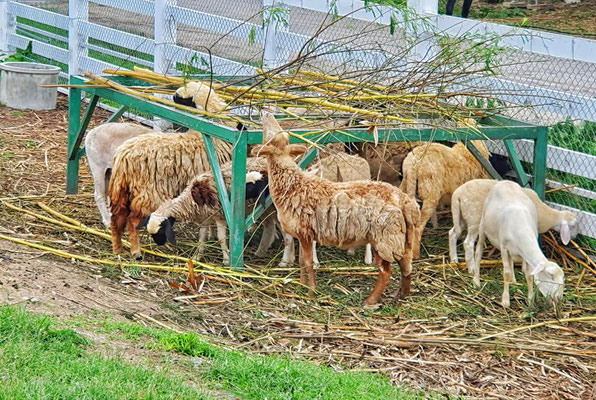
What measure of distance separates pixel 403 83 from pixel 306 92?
1.10 meters

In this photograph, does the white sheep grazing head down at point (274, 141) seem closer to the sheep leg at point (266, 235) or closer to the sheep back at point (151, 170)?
the sheep back at point (151, 170)

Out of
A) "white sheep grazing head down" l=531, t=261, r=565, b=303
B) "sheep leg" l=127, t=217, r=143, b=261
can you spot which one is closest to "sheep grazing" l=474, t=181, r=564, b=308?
"white sheep grazing head down" l=531, t=261, r=565, b=303

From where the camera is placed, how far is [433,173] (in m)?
9.02

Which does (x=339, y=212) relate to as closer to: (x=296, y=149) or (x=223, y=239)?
(x=296, y=149)

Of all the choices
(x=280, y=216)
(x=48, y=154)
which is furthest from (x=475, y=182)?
(x=48, y=154)

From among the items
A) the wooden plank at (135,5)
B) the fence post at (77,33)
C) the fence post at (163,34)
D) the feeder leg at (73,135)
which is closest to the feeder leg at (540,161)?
the feeder leg at (73,135)

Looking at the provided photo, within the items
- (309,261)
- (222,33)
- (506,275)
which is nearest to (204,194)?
(309,261)

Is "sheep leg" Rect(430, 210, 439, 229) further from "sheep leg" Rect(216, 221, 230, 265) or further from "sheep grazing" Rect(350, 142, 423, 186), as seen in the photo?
"sheep leg" Rect(216, 221, 230, 265)

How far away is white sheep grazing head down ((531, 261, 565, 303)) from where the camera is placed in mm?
7641

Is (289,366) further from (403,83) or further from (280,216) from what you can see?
(403,83)

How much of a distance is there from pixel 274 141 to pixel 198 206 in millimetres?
977

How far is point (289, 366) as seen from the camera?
5820 millimetres

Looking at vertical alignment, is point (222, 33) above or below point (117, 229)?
above

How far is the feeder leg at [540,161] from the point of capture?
30.5ft
